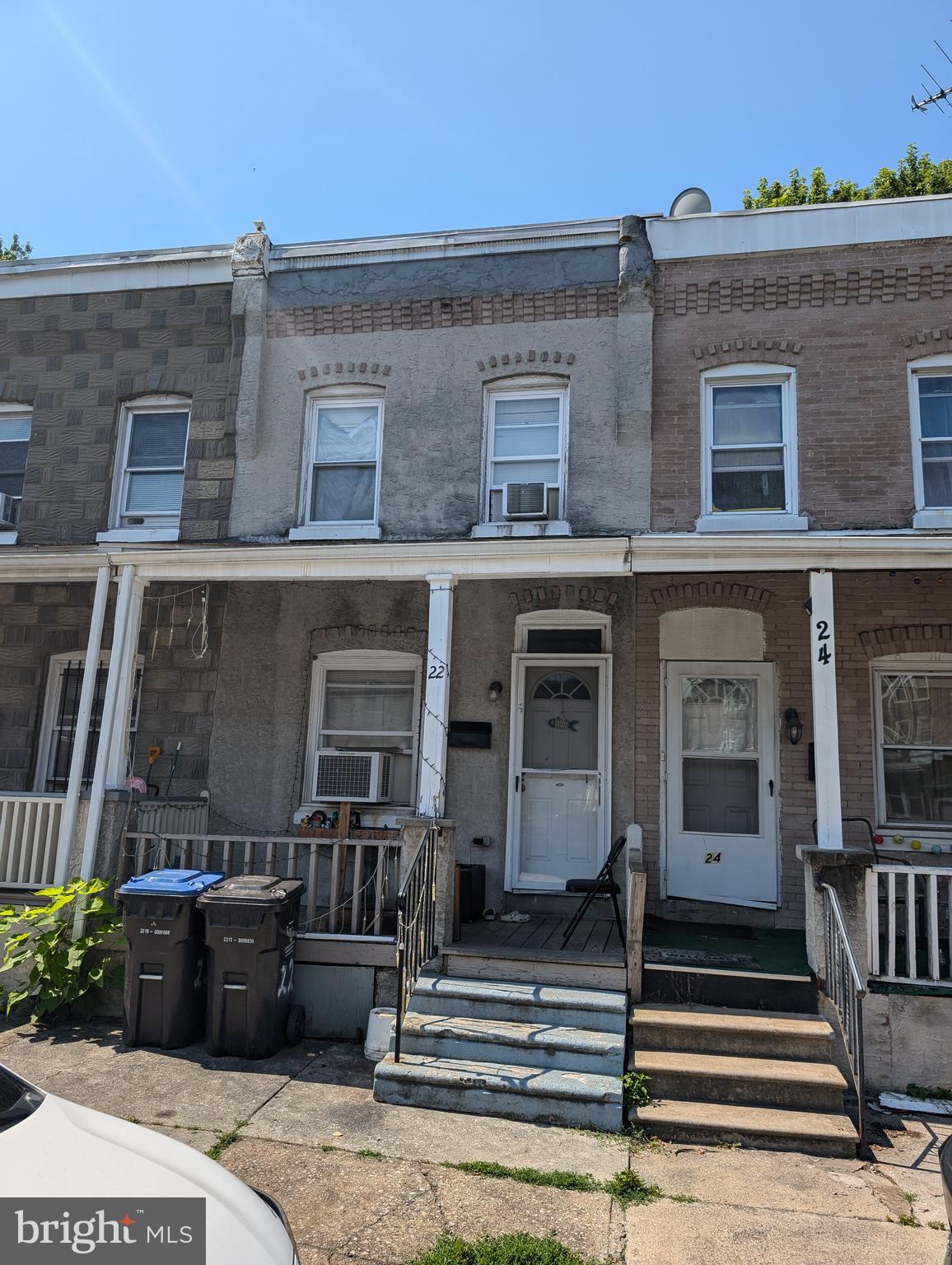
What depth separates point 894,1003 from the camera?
618cm

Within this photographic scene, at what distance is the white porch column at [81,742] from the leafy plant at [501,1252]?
4.97 meters

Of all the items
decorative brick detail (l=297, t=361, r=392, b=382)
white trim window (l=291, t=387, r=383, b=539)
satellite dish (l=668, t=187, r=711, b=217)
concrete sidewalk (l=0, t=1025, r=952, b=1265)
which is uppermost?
satellite dish (l=668, t=187, r=711, b=217)

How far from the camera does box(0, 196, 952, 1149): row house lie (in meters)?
7.82

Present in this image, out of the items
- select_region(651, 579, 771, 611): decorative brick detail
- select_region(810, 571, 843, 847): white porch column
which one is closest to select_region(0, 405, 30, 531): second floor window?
select_region(651, 579, 771, 611): decorative brick detail

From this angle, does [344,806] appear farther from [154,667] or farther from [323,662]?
[154,667]

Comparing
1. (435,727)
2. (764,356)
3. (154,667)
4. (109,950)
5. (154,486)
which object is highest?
(764,356)

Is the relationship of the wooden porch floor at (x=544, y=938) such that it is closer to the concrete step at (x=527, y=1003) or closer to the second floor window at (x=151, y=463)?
the concrete step at (x=527, y=1003)

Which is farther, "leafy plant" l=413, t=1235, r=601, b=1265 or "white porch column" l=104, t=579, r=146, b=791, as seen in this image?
"white porch column" l=104, t=579, r=146, b=791

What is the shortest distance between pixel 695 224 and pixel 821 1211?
27.7 feet

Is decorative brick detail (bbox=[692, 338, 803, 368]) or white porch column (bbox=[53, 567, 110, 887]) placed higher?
decorative brick detail (bbox=[692, 338, 803, 368])

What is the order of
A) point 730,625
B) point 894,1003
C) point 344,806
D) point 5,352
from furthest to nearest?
1. point 5,352
2. point 730,625
3. point 344,806
4. point 894,1003

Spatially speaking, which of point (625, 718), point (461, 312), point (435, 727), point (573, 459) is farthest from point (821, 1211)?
point (461, 312)

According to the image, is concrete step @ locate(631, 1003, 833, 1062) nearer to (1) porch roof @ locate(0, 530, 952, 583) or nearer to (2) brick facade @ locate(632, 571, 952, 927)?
(2) brick facade @ locate(632, 571, 952, 927)

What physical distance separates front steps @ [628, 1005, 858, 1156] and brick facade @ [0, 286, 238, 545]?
6547 mm
